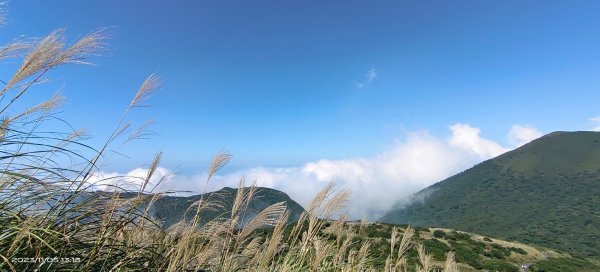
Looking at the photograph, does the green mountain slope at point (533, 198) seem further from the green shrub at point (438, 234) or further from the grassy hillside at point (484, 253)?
the green shrub at point (438, 234)

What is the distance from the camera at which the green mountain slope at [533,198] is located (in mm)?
101625

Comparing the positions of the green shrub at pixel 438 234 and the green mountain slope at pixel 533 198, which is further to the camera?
the green mountain slope at pixel 533 198

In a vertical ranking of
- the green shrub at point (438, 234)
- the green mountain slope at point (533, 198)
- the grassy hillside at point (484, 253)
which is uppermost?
the green mountain slope at point (533, 198)

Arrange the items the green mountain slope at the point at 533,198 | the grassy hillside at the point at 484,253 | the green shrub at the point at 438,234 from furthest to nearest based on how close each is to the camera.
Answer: the green mountain slope at the point at 533,198, the green shrub at the point at 438,234, the grassy hillside at the point at 484,253

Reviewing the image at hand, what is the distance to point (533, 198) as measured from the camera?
448 feet

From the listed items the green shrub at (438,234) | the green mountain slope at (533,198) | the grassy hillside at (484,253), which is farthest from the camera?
the green mountain slope at (533,198)

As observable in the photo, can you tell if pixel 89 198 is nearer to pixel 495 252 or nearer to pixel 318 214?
pixel 318 214

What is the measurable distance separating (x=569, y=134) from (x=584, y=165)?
46547mm

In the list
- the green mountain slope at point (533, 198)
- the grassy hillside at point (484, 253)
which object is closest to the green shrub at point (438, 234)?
the grassy hillside at point (484, 253)

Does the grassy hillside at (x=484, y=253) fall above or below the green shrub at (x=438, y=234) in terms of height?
below

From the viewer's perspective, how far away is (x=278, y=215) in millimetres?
3947

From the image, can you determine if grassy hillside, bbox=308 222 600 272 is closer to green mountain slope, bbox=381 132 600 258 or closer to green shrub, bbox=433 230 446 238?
green shrub, bbox=433 230 446 238

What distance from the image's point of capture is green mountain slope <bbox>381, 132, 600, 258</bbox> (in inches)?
4001

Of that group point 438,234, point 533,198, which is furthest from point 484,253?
point 533,198
